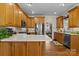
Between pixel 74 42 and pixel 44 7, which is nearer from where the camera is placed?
pixel 74 42

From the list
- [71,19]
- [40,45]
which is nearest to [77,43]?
[71,19]

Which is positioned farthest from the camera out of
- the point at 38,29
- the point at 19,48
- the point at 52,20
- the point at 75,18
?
the point at 52,20

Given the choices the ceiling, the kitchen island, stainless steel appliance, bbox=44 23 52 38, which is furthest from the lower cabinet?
stainless steel appliance, bbox=44 23 52 38

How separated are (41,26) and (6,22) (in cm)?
509

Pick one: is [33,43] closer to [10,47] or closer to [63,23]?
[10,47]

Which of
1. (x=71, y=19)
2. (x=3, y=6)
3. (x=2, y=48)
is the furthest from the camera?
(x=71, y=19)

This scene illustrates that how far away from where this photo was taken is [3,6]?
9.57ft

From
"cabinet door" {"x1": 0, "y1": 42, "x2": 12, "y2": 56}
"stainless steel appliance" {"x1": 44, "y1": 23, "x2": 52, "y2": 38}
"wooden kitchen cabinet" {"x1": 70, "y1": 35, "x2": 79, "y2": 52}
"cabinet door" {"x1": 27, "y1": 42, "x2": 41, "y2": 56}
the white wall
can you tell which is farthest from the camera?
the white wall

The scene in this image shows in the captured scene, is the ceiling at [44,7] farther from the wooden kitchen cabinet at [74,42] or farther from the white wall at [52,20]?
the wooden kitchen cabinet at [74,42]

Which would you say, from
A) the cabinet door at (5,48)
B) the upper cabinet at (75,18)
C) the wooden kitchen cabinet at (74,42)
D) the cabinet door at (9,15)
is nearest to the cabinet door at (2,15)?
the cabinet door at (9,15)

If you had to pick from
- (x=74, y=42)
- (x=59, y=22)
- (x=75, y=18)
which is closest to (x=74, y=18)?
(x=75, y=18)

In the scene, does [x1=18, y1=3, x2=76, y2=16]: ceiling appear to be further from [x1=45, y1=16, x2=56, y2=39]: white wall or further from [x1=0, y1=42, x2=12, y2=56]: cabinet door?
[x1=0, y1=42, x2=12, y2=56]: cabinet door

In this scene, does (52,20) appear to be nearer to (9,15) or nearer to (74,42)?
(74,42)

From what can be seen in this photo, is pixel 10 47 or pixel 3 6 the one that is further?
pixel 10 47
